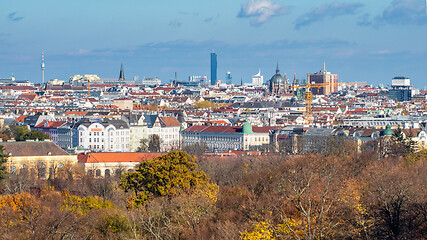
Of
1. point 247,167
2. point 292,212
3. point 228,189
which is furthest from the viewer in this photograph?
point 247,167

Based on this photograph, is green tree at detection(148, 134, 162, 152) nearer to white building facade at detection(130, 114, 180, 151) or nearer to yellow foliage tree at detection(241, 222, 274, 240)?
white building facade at detection(130, 114, 180, 151)

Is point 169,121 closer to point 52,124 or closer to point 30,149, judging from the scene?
point 52,124

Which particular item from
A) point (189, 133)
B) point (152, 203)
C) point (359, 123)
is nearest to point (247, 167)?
point (152, 203)

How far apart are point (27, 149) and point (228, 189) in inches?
1117

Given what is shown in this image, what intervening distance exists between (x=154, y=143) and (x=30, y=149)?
2834 cm

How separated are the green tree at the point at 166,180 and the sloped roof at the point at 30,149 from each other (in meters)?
25.2

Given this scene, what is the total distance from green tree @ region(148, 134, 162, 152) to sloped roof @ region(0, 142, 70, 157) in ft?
72.2

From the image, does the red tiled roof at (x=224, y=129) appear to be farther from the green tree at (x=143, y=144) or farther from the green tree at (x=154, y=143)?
the green tree at (x=143, y=144)

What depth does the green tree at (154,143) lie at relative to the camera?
95.3 meters

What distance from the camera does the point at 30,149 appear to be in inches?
2813

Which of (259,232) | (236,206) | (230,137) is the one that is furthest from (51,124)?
(259,232)

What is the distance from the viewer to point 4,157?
2422 inches

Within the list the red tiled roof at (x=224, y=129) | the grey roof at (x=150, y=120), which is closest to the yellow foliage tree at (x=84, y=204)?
the red tiled roof at (x=224, y=129)

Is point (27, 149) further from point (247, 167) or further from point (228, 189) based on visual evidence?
point (228, 189)
